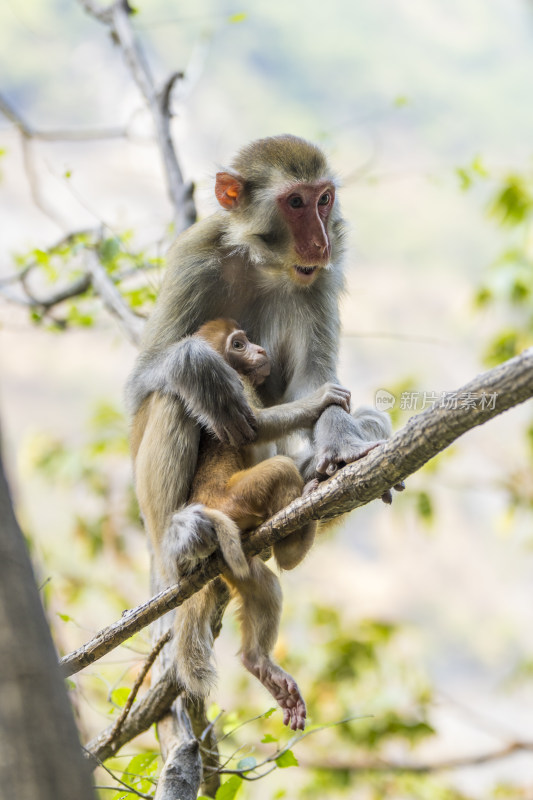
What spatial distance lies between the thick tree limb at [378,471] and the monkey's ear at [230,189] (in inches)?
87.1

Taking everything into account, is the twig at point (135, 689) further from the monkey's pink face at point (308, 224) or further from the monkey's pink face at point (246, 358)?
the monkey's pink face at point (308, 224)

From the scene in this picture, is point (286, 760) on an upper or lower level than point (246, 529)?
lower

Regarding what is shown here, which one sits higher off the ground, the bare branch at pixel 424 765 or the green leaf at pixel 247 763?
the green leaf at pixel 247 763

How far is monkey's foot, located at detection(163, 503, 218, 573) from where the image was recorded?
13.0ft

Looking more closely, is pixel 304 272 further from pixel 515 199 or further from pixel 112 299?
pixel 515 199

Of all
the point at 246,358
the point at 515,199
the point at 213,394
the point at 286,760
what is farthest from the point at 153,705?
the point at 515,199

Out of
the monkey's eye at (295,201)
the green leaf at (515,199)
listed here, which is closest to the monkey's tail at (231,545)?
the monkey's eye at (295,201)

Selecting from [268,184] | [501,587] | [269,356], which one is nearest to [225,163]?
[268,184]

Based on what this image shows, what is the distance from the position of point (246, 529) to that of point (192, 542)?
0.27 metres

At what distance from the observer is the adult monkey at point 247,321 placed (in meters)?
4.29

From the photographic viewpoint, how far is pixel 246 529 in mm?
4055

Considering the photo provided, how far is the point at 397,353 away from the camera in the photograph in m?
24.0

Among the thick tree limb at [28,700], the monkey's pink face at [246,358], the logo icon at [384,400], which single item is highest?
the monkey's pink face at [246,358]

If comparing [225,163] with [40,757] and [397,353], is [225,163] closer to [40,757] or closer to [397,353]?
[40,757]
